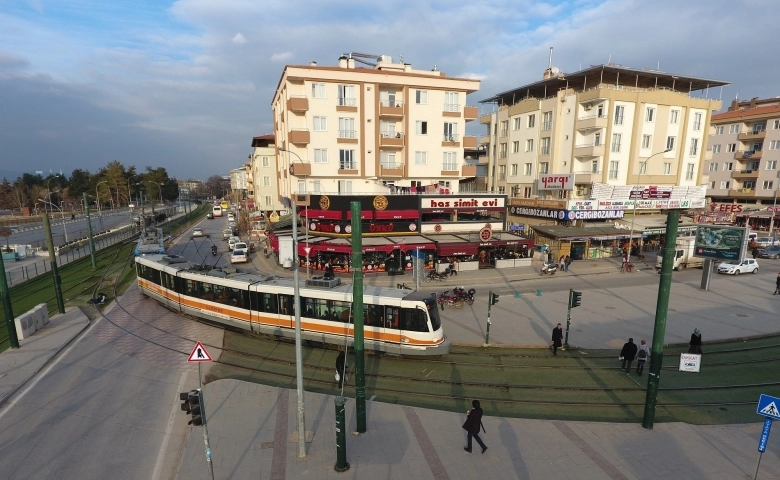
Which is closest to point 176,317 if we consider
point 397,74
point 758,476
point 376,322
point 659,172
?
point 376,322

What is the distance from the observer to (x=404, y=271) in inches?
1183

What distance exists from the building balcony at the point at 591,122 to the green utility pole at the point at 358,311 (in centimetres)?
3600

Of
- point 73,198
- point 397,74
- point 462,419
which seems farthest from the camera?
point 73,198

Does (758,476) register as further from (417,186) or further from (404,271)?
(417,186)

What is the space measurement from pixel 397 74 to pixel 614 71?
22015 millimetres

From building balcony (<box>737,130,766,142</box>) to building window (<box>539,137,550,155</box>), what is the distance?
37630mm

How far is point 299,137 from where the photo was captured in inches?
1330

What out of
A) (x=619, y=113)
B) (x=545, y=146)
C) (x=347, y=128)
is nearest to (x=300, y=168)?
(x=347, y=128)

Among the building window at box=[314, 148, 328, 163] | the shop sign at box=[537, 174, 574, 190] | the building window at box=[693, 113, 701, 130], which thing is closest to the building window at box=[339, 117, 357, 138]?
the building window at box=[314, 148, 328, 163]

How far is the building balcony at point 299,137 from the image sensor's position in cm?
3353

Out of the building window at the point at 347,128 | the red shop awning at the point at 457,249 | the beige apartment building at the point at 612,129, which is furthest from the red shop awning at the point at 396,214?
the beige apartment building at the point at 612,129

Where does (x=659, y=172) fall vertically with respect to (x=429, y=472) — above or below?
above

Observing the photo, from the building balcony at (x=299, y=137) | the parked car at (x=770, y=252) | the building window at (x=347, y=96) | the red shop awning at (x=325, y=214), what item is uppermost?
the building window at (x=347, y=96)

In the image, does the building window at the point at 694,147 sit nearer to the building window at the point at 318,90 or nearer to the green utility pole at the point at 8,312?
the building window at the point at 318,90
